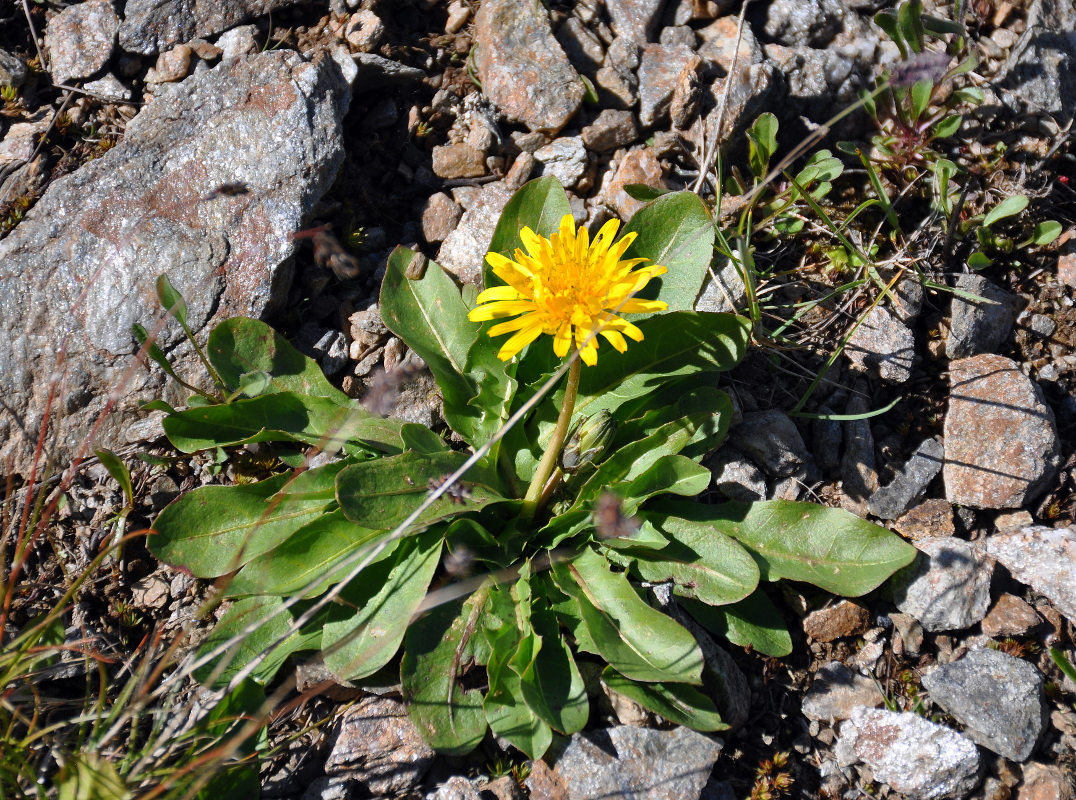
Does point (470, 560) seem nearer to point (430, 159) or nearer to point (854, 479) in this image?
point (854, 479)

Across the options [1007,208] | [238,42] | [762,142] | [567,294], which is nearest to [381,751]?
[567,294]

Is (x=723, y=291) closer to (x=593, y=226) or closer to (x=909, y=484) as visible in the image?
(x=593, y=226)

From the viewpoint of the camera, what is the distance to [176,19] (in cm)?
403

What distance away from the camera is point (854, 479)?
138 inches

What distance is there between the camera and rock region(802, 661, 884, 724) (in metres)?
2.98

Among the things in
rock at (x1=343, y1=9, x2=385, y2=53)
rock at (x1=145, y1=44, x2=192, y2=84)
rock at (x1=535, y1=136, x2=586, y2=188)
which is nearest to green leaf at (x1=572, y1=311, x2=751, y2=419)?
rock at (x1=535, y1=136, x2=586, y2=188)

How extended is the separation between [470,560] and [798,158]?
8.88ft

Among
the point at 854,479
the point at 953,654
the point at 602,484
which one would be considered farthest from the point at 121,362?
the point at 953,654

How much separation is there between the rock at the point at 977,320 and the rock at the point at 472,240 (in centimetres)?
223

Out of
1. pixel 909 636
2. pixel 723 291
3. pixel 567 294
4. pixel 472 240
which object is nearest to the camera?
pixel 567 294

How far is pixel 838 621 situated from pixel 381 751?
1862mm

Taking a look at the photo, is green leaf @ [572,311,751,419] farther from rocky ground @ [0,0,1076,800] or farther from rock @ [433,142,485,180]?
rock @ [433,142,485,180]

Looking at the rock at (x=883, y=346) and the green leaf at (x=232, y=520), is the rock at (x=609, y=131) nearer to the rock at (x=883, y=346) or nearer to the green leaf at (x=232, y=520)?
the rock at (x=883, y=346)

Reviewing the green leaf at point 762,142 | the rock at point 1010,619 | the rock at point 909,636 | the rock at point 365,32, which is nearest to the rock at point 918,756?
the rock at point 909,636
